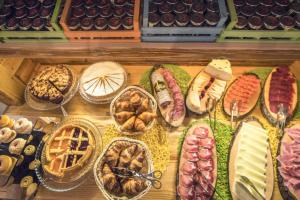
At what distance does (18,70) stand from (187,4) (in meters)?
1.62

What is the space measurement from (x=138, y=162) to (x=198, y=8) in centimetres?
115

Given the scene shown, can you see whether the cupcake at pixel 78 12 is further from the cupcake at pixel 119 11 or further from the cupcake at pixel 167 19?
the cupcake at pixel 167 19

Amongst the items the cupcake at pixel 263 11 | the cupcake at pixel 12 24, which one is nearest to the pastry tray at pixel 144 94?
the cupcake at pixel 12 24

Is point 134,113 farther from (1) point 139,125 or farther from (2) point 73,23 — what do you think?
(2) point 73,23

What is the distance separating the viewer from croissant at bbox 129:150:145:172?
6.09ft

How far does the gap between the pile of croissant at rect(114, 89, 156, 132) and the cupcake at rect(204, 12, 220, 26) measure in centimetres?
74

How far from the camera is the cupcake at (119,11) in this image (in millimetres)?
1879

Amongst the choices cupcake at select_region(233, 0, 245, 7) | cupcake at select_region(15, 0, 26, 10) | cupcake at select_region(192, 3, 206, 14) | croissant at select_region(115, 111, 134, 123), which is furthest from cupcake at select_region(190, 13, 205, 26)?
cupcake at select_region(15, 0, 26, 10)

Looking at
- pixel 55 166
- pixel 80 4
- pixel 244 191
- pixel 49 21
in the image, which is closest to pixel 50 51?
pixel 49 21

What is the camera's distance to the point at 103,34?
1863mm

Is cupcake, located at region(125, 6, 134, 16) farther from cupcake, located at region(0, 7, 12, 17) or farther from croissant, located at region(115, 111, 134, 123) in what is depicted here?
cupcake, located at region(0, 7, 12, 17)

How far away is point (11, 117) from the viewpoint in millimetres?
2455

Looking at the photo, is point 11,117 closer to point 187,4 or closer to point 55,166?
point 55,166

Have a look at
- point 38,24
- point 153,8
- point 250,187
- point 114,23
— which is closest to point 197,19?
point 153,8
